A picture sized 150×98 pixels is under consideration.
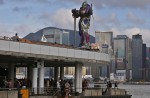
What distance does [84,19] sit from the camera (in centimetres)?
5831

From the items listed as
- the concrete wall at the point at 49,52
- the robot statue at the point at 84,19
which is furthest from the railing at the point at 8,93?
the robot statue at the point at 84,19

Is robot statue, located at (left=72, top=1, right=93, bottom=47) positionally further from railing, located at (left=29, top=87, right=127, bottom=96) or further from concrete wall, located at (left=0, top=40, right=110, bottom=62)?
railing, located at (left=29, top=87, right=127, bottom=96)

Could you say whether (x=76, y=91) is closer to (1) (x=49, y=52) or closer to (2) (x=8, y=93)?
(1) (x=49, y=52)

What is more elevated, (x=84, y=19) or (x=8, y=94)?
(x=84, y=19)

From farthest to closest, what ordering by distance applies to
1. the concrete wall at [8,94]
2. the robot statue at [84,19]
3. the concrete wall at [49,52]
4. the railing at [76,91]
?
the robot statue at [84,19] < the railing at [76,91] < the concrete wall at [49,52] < the concrete wall at [8,94]

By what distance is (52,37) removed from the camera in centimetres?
7831

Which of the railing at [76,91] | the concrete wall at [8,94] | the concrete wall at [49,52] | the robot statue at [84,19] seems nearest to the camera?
the concrete wall at [8,94]

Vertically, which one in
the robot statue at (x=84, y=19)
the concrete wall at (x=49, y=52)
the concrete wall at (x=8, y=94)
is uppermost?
the robot statue at (x=84, y=19)

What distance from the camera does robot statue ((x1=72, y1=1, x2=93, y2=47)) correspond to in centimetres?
5791

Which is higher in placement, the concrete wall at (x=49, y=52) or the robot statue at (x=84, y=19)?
the robot statue at (x=84, y=19)

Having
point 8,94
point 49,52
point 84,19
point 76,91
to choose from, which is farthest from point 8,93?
point 84,19

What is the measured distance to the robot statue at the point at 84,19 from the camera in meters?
57.9

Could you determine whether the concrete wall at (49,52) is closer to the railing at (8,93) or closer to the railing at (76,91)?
the railing at (76,91)

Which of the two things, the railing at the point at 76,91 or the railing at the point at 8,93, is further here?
the railing at the point at 76,91
